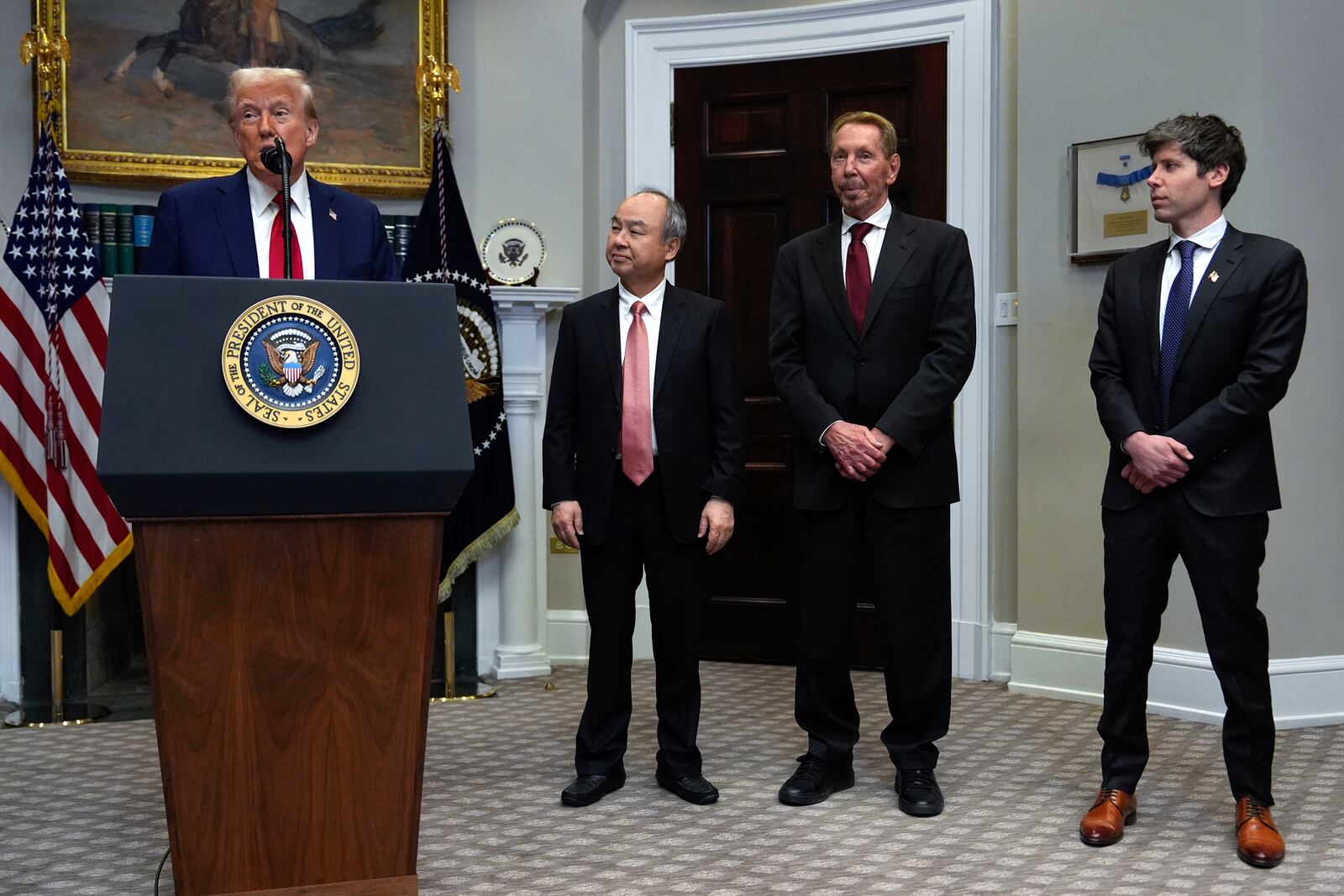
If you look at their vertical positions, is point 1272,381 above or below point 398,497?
above

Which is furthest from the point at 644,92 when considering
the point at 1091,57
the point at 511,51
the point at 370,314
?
the point at 370,314

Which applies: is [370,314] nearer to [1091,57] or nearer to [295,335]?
[295,335]

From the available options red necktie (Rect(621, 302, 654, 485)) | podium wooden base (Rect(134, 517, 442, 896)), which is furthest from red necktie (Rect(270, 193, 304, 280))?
red necktie (Rect(621, 302, 654, 485))

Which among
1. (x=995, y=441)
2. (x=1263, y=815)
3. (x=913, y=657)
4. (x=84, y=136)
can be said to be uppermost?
(x=84, y=136)

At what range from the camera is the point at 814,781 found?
129 inches

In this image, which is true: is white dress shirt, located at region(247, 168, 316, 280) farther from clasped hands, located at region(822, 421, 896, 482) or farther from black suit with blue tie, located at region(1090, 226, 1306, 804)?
black suit with blue tie, located at region(1090, 226, 1306, 804)

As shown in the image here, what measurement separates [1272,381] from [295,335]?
2.06 metres

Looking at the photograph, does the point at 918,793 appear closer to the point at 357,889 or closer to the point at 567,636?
the point at 357,889

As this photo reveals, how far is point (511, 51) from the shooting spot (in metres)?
5.21

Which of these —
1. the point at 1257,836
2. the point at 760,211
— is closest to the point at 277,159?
the point at 1257,836

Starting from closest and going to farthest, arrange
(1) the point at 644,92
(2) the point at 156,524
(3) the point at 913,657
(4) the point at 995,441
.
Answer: (2) the point at 156,524, (3) the point at 913,657, (4) the point at 995,441, (1) the point at 644,92

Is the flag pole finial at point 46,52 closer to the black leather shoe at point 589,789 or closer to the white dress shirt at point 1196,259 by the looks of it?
the black leather shoe at point 589,789

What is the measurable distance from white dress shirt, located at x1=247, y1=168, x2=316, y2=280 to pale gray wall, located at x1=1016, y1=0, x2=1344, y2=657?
2825 mm

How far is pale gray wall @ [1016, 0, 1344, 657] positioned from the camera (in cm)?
407
